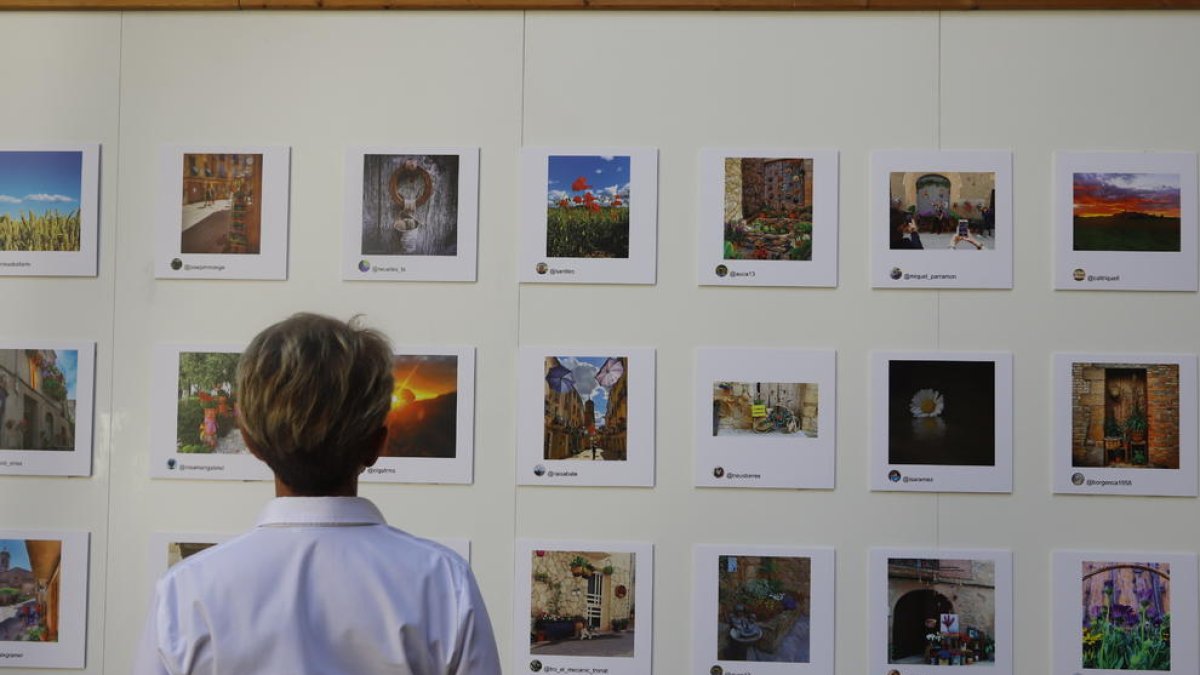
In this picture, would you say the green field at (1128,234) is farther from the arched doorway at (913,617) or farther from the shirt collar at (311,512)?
the shirt collar at (311,512)

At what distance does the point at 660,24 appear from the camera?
3.29 metres

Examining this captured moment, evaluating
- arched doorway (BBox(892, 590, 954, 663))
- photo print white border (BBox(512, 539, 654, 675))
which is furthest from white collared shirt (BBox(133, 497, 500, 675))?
arched doorway (BBox(892, 590, 954, 663))

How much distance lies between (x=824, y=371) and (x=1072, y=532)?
75 cm

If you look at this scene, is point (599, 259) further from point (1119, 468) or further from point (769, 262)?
point (1119, 468)

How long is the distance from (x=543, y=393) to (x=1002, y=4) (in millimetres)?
1561

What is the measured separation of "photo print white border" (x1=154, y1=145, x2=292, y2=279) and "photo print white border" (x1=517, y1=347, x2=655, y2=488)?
2.35 ft

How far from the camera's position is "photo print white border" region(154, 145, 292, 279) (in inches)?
130

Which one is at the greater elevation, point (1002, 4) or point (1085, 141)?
point (1002, 4)

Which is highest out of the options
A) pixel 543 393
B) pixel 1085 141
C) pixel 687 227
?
pixel 1085 141

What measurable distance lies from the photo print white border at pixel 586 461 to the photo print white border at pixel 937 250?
0.66m

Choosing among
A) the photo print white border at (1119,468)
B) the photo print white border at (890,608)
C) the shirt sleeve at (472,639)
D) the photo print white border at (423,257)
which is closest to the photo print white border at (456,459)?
the photo print white border at (423,257)

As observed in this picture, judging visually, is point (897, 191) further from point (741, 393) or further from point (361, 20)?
point (361, 20)

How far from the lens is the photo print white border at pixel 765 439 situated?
319 cm

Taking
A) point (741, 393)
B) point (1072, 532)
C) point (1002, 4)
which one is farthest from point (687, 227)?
point (1072, 532)
